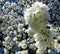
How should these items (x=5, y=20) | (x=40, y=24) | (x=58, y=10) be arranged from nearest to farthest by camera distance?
(x=40, y=24), (x=5, y=20), (x=58, y=10)

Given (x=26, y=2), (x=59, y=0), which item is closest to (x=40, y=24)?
(x=26, y=2)

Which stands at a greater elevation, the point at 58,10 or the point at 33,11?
the point at 33,11

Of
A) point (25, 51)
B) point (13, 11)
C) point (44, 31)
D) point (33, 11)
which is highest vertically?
point (33, 11)

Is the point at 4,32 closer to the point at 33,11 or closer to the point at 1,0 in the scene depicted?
the point at 1,0

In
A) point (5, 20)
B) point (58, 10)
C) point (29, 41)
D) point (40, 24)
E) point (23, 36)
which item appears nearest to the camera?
point (40, 24)

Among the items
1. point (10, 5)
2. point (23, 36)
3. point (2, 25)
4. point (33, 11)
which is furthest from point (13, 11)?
point (33, 11)

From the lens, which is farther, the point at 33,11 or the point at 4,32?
the point at 4,32

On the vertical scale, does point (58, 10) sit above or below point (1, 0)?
below

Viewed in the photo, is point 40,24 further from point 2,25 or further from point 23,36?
point 2,25

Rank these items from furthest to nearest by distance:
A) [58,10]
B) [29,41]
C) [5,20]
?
1. [58,10]
2. [5,20]
3. [29,41]
